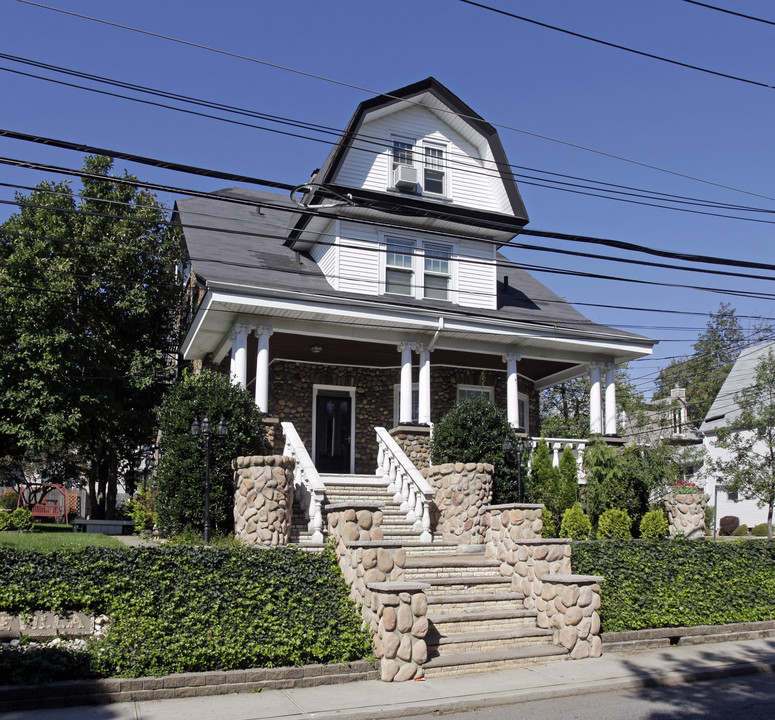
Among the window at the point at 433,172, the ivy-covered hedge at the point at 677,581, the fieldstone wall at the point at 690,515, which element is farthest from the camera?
the window at the point at 433,172

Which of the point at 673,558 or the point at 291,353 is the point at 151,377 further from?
the point at 673,558

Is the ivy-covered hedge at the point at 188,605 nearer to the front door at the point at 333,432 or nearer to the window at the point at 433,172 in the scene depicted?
the front door at the point at 333,432

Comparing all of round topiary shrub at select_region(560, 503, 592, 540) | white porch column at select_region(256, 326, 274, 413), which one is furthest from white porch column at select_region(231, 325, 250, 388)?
round topiary shrub at select_region(560, 503, 592, 540)

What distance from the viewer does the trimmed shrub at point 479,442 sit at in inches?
553

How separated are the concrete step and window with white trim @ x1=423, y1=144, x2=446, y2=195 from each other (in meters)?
11.6

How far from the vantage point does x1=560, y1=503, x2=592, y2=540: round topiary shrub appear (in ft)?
44.8

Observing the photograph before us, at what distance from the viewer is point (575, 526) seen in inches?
538

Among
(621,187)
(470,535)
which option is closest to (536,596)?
(470,535)

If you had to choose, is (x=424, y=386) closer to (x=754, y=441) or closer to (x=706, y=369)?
(x=754, y=441)

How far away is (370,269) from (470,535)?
689cm

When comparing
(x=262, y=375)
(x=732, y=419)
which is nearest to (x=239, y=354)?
(x=262, y=375)

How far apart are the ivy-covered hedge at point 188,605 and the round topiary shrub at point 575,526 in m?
6.03

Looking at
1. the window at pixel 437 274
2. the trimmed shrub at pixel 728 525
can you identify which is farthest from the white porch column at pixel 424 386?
the trimmed shrub at pixel 728 525

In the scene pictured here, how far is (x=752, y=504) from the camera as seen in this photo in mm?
35469
